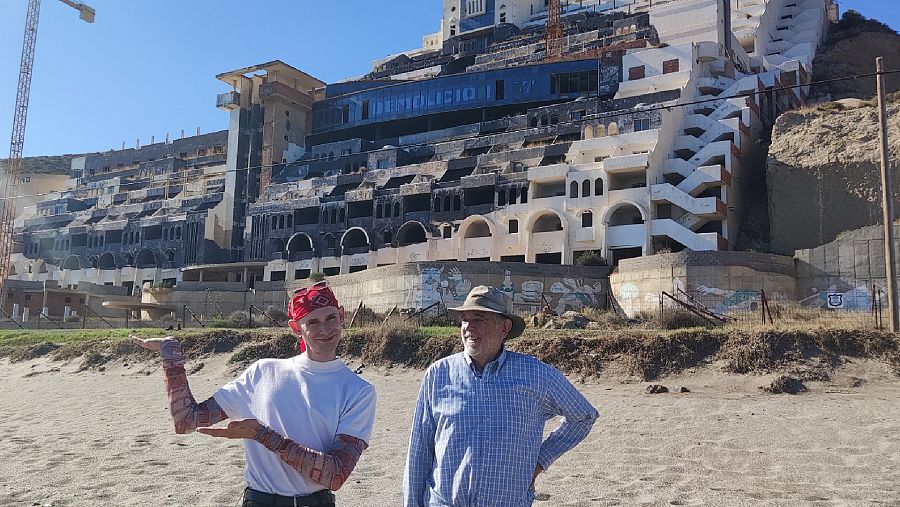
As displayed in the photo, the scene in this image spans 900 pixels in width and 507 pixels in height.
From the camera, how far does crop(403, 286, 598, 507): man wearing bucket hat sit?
3553 mm

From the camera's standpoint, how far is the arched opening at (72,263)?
203 feet

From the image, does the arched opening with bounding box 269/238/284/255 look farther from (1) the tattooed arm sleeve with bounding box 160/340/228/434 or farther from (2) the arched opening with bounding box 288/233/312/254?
(1) the tattooed arm sleeve with bounding box 160/340/228/434

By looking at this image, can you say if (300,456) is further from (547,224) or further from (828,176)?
(547,224)

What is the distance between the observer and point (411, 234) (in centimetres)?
4553

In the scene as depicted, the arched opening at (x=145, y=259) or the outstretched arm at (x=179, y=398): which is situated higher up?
the arched opening at (x=145, y=259)

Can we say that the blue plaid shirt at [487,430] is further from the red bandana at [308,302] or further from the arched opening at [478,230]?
the arched opening at [478,230]

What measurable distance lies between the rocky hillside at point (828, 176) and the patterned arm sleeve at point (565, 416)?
31.0 metres

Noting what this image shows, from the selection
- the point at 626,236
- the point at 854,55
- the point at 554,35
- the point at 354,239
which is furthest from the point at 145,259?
the point at 854,55

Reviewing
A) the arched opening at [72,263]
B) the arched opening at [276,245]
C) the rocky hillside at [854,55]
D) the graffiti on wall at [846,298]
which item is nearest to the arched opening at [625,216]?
the graffiti on wall at [846,298]

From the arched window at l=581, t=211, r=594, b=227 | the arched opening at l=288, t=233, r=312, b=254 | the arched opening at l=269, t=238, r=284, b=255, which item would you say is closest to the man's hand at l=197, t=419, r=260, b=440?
the arched window at l=581, t=211, r=594, b=227

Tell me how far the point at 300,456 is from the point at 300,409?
29 centimetres

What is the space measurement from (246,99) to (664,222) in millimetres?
41035

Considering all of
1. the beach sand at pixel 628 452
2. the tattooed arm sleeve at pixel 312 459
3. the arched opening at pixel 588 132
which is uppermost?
the arched opening at pixel 588 132

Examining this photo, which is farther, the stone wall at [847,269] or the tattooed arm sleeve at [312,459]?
the stone wall at [847,269]
